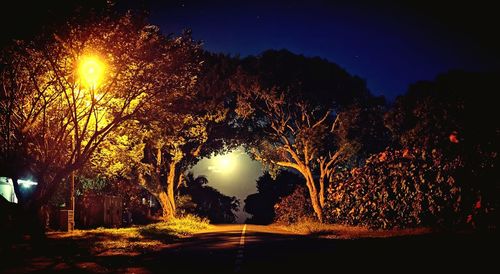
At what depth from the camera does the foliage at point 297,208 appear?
118 feet

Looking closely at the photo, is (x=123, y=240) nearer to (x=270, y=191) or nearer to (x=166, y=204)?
(x=166, y=204)

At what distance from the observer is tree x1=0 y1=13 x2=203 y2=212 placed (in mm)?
16578

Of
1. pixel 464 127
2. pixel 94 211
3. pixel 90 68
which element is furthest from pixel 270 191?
pixel 90 68

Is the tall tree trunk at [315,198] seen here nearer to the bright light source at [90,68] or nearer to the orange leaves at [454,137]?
the orange leaves at [454,137]

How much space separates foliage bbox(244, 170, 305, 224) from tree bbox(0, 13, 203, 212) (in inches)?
1737

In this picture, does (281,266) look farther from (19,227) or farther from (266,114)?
(266,114)

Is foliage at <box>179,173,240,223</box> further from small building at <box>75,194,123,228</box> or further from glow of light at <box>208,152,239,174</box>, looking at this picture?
small building at <box>75,194,123,228</box>

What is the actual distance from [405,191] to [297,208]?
17343 millimetres

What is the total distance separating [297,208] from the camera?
3694 cm

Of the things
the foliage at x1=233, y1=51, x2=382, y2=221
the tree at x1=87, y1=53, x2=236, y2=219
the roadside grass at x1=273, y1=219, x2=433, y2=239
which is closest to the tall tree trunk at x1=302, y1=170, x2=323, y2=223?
the foliage at x1=233, y1=51, x2=382, y2=221

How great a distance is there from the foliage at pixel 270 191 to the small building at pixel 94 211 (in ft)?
119

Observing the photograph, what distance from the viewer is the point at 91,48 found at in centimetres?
1681

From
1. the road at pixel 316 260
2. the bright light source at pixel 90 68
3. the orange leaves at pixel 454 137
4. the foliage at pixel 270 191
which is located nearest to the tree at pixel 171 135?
the bright light source at pixel 90 68

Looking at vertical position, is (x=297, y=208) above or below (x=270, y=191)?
below
